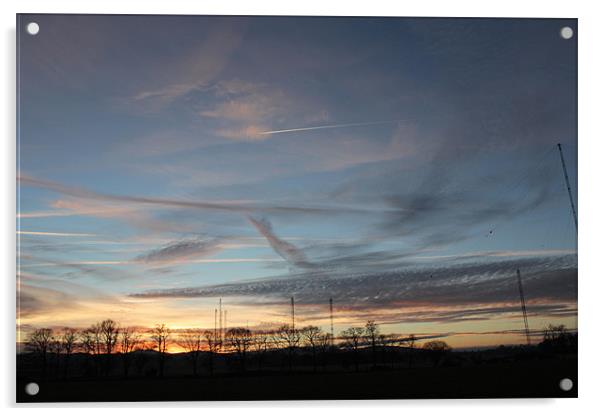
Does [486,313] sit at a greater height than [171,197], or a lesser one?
lesser

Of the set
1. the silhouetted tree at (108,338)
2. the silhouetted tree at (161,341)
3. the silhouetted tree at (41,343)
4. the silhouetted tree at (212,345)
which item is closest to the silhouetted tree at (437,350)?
the silhouetted tree at (212,345)

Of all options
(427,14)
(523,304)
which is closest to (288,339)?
(523,304)

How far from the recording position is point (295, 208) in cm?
371

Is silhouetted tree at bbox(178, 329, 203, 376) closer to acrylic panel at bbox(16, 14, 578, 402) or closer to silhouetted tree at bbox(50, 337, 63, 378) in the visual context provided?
acrylic panel at bbox(16, 14, 578, 402)

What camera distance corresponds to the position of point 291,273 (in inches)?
145

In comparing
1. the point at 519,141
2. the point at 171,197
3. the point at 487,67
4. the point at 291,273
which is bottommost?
the point at 291,273

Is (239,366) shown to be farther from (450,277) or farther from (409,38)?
(409,38)

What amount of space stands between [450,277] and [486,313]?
27 centimetres

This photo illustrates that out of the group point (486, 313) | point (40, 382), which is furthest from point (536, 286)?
point (40, 382)

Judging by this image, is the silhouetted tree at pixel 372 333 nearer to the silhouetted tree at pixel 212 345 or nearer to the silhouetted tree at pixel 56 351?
the silhouetted tree at pixel 212 345

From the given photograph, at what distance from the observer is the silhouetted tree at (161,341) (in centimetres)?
361

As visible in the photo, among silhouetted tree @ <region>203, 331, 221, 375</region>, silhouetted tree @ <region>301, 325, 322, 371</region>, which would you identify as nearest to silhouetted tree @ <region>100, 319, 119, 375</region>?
silhouetted tree @ <region>203, 331, 221, 375</region>

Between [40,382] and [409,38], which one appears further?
[409,38]

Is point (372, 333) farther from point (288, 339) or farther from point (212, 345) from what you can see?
point (212, 345)
